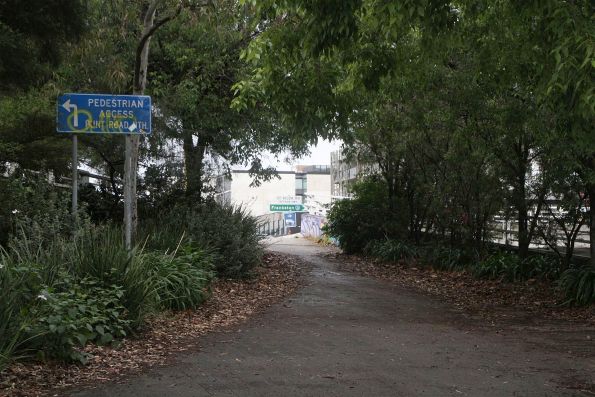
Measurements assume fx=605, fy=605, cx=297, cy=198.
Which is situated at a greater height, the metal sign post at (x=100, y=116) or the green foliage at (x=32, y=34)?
the green foliage at (x=32, y=34)

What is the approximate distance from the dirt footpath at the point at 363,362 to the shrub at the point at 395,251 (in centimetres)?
910

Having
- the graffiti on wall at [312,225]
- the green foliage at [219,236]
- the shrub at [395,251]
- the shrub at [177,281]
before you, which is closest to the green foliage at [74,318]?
the shrub at [177,281]

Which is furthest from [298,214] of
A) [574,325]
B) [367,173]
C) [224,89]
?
[574,325]

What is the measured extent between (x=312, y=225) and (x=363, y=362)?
43265 millimetres

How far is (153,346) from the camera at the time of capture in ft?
21.7

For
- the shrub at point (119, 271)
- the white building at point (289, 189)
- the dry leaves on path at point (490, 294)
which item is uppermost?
the white building at point (289, 189)

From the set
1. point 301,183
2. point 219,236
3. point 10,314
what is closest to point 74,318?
point 10,314

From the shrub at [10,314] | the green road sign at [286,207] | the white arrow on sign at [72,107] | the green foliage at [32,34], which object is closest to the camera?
the shrub at [10,314]

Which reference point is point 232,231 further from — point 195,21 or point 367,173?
point 367,173

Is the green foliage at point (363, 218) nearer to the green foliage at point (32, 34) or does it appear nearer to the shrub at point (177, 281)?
the shrub at point (177, 281)

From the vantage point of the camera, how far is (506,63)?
876cm

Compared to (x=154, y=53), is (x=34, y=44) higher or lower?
lower

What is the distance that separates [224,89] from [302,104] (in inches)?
294

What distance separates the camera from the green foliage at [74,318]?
5426 mm
